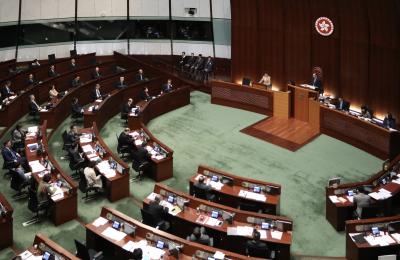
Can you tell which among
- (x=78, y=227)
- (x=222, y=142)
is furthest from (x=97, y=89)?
(x=78, y=227)

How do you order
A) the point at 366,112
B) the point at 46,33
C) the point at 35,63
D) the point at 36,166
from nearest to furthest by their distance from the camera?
the point at 36,166 → the point at 366,112 → the point at 35,63 → the point at 46,33

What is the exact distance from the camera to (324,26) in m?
16.8

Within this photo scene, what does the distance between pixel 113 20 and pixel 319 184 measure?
13.5m

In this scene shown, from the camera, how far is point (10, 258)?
31.6 ft

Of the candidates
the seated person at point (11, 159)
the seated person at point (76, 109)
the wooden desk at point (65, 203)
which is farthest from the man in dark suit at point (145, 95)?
the wooden desk at point (65, 203)

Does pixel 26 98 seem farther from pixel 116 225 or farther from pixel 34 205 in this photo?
pixel 116 225

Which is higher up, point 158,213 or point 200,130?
point 200,130

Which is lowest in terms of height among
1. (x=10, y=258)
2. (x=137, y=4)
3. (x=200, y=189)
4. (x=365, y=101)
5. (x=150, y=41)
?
(x=10, y=258)

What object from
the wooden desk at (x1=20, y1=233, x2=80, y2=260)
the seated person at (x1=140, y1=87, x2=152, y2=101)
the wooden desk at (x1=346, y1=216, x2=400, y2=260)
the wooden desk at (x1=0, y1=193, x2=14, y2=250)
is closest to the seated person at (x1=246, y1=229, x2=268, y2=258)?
the wooden desk at (x1=346, y1=216, x2=400, y2=260)

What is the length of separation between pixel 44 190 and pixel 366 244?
21.6ft

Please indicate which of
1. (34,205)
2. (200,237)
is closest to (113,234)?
(200,237)

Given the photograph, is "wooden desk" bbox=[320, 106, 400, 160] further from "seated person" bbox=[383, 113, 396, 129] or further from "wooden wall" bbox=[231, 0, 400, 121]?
"wooden wall" bbox=[231, 0, 400, 121]

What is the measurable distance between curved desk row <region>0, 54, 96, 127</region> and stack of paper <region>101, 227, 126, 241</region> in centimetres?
764

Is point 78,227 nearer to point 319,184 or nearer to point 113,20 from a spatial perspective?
point 319,184
